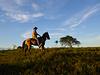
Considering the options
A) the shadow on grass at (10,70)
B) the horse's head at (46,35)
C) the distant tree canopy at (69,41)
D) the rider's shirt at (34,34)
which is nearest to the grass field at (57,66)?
the shadow on grass at (10,70)

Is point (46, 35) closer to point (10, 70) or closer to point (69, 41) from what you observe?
point (10, 70)

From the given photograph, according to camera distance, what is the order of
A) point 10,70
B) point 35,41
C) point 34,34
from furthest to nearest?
point 35,41 → point 34,34 → point 10,70

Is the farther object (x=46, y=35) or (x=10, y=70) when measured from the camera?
(x=46, y=35)

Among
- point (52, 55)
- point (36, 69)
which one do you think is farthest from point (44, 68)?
point (52, 55)

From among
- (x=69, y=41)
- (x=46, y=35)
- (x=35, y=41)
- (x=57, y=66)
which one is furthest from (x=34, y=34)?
(x=69, y=41)

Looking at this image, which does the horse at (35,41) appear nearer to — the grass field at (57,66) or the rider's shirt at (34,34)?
the rider's shirt at (34,34)

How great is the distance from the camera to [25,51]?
32.8m

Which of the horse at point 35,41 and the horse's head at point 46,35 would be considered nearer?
the horse at point 35,41

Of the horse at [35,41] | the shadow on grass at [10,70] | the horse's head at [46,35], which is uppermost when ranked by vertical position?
the horse's head at [46,35]

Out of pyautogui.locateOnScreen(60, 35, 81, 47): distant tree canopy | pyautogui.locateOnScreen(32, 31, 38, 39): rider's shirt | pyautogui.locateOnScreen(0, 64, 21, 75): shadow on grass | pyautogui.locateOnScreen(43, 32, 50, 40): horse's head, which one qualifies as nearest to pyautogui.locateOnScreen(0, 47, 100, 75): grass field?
pyautogui.locateOnScreen(0, 64, 21, 75): shadow on grass

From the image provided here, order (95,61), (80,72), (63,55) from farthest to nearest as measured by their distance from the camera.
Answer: (63,55), (95,61), (80,72)

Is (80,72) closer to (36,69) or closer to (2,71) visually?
(36,69)

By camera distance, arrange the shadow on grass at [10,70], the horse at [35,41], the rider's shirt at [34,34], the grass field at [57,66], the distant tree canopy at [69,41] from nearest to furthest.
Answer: the grass field at [57,66], the shadow on grass at [10,70], the rider's shirt at [34,34], the horse at [35,41], the distant tree canopy at [69,41]

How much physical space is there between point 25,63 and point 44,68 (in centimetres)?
206
